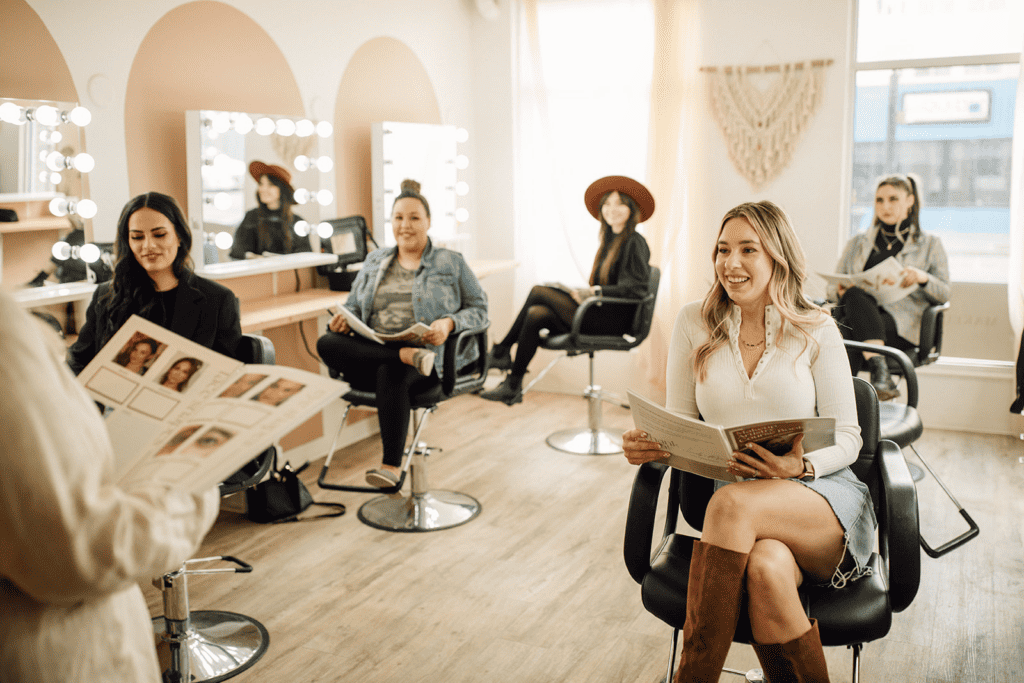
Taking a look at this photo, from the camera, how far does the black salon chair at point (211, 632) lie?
2211 mm

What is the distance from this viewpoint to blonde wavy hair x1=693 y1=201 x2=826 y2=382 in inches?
78.0

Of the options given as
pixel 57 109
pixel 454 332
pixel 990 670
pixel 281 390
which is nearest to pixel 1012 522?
pixel 990 670

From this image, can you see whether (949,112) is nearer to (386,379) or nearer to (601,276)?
(601,276)

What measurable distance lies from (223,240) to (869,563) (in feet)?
8.36

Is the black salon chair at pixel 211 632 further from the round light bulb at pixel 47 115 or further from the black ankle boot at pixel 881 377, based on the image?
the black ankle boot at pixel 881 377

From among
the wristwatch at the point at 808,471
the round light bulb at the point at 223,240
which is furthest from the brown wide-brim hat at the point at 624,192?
the wristwatch at the point at 808,471

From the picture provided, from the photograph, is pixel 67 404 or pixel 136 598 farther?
pixel 136 598

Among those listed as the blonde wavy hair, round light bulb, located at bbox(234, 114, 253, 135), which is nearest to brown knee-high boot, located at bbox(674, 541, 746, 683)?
the blonde wavy hair

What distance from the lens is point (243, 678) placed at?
2205 millimetres

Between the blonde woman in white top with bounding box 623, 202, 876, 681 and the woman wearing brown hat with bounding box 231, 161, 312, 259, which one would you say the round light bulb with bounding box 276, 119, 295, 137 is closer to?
the woman wearing brown hat with bounding box 231, 161, 312, 259

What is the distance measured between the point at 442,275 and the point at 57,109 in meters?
1.34

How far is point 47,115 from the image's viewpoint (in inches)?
106

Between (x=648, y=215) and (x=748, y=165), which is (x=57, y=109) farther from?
(x=748, y=165)

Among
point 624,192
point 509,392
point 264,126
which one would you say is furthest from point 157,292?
point 624,192
